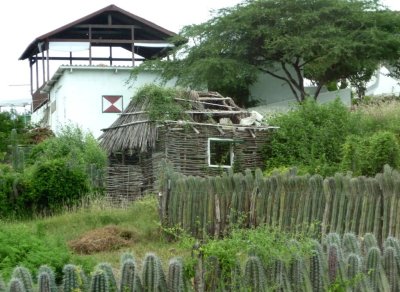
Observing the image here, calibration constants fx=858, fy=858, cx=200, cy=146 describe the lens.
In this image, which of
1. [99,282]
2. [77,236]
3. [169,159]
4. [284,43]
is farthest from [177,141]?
[99,282]

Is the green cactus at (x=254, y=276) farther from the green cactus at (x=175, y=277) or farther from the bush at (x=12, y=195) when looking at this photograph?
the bush at (x=12, y=195)

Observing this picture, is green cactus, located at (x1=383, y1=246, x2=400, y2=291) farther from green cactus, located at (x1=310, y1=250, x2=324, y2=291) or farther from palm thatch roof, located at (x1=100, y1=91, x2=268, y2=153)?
palm thatch roof, located at (x1=100, y1=91, x2=268, y2=153)

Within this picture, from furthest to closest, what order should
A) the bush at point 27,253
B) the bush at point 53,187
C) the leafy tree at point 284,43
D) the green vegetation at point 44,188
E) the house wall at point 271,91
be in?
1. the house wall at point 271,91
2. the leafy tree at point 284,43
3. the bush at point 53,187
4. the green vegetation at point 44,188
5. the bush at point 27,253

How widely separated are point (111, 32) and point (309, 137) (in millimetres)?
14611

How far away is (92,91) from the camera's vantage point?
34.3 metres

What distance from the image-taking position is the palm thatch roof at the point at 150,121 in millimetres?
23734

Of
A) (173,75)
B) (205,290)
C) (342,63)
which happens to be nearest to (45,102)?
(173,75)

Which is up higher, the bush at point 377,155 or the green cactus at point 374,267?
the bush at point 377,155

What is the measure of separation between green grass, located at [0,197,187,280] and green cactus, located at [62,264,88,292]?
1.39 m

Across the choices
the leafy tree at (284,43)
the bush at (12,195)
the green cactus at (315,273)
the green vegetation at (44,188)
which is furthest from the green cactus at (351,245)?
the leafy tree at (284,43)

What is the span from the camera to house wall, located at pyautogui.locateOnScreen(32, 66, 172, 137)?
112 ft

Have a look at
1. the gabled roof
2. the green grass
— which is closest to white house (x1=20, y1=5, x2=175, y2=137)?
the gabled roof

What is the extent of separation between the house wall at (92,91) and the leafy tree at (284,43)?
137cm

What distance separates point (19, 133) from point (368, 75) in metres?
15.6
